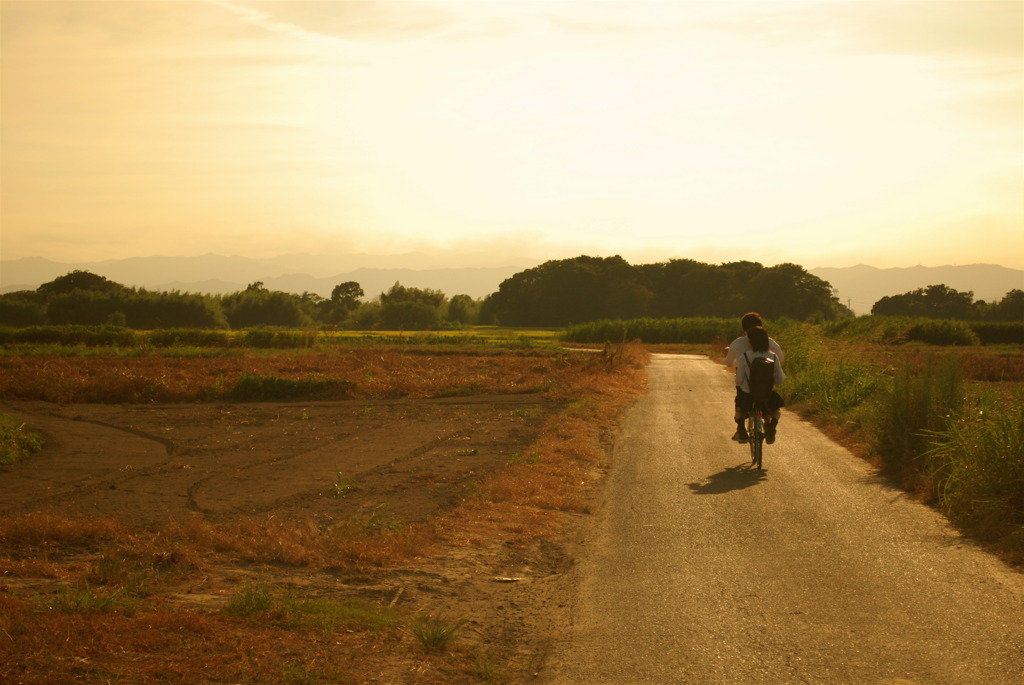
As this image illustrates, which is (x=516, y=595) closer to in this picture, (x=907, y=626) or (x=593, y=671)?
(x=593, y=671)

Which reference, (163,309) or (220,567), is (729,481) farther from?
(163,309)

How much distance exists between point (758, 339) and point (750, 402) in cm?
95

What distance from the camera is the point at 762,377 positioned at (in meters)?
12.2

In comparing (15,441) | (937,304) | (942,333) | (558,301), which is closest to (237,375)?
(15,441)

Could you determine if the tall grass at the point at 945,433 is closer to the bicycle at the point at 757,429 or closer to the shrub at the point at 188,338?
the bicycle at the point at 757,429

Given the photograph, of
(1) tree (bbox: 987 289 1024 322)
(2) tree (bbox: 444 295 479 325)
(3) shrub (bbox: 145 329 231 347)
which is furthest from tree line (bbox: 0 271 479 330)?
(1) tree (bbox: 987 289 1024 322)

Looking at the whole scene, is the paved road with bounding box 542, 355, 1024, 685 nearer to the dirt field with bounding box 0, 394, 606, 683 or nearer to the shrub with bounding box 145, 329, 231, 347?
the dirt field with bounding box 0, 394, 606, 683

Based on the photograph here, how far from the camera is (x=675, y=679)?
487 cm

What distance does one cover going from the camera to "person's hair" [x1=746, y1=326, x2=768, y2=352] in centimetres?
1237

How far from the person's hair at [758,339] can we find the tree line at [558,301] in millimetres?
64099

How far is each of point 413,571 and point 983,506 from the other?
5.66m

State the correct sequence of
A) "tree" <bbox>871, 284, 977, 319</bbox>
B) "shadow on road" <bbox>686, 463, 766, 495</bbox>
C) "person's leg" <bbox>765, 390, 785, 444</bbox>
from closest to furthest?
→ "shadow on road" <bbox>686, 463, 766, 495</bbox> → "person's leg" <bbox>765, 390, 785, 444</bbox> → "tree" <bbox>871, 284, 977, 319</bbox>

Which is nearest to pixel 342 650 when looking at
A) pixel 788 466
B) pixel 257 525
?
pixel 257 525

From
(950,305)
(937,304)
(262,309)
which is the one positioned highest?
(937,304)
